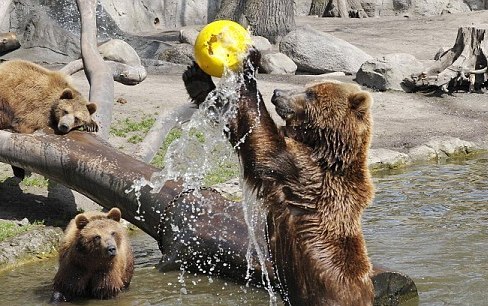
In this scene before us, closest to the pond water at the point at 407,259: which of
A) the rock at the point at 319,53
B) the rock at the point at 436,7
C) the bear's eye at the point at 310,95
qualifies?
the bear's eye at the point at 310,95

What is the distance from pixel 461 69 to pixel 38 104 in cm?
930

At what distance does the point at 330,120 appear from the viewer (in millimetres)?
5227

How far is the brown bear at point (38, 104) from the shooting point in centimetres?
879

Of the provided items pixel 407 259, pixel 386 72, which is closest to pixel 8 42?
pixel 386 72

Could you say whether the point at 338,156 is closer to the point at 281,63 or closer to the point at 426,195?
the point at 426,195

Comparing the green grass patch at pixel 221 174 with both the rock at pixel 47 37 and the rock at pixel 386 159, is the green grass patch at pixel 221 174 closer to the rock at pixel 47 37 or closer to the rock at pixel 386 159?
the rock at pixel 386 159

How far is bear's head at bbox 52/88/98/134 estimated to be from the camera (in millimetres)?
8727

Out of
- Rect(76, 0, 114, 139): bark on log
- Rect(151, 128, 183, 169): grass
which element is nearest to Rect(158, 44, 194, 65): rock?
Rect(151, 128, 183, 169): grass

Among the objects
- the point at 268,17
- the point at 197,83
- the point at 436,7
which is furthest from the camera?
the point at 436,7

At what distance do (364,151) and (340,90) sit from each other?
392 millimetres

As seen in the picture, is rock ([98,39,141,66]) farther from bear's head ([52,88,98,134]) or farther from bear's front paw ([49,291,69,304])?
bear's front paw ([49,291,69,304])

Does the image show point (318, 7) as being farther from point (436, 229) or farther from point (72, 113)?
point (72, 113)

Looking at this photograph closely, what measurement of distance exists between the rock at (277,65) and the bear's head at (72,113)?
342 inches

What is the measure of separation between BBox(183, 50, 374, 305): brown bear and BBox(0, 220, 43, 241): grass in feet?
12.5
